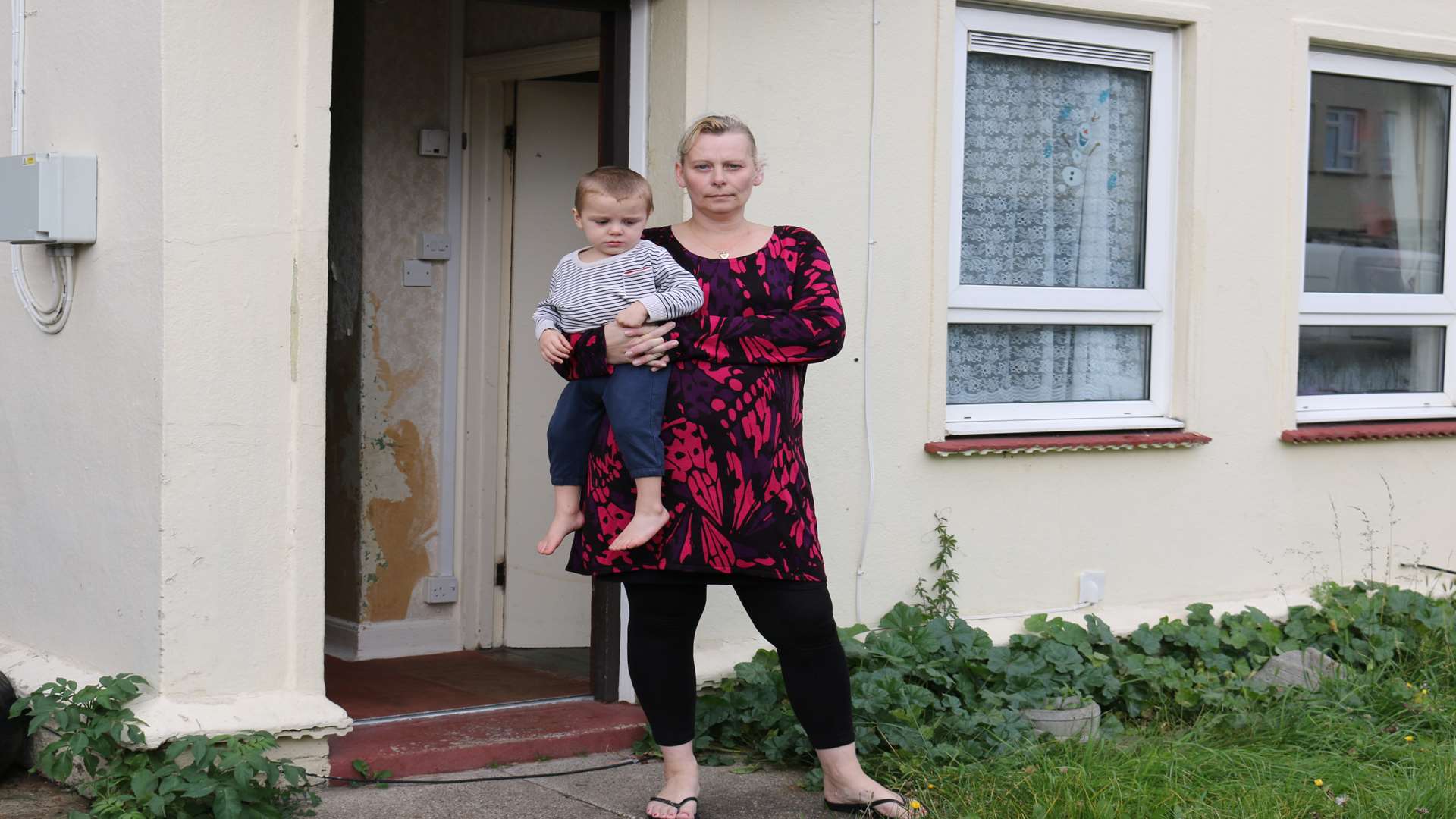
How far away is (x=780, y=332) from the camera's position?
3.95 meters

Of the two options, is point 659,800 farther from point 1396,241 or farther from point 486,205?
point 1396,241

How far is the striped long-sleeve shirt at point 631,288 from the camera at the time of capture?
152 inches

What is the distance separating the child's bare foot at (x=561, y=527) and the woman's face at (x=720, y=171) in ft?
2.74

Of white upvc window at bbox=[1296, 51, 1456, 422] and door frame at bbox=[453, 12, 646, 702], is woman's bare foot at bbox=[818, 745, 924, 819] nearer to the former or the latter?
door frame at bbox=[453, 12, 646, 702]

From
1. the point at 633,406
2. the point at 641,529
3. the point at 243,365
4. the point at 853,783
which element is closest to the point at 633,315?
the point at 633,406

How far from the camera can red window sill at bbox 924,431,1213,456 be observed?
5.50m

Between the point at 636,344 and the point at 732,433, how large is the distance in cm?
33

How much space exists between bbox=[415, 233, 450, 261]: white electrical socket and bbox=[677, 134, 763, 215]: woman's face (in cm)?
245

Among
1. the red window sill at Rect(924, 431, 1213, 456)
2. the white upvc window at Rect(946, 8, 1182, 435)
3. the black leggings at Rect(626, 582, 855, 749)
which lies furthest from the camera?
the white upvc window at Rect(946, 8, 1182, 435)

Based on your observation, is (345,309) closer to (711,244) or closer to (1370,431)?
(711,244)

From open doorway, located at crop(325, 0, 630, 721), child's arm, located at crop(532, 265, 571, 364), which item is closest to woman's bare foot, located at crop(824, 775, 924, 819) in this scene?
child's arm, located at crop(532, 265, 571, 364)

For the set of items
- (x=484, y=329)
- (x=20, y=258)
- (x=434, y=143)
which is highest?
(x=434, y=143)

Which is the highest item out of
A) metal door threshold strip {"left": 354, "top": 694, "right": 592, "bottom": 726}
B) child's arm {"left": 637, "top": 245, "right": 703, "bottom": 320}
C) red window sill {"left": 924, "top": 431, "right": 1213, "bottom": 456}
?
child's arm {"left": 637, "top": 245, "right": 703, "bottom": 320}

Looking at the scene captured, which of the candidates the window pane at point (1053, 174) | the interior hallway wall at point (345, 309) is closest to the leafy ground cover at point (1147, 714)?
the window pane at point (1053, 174)
